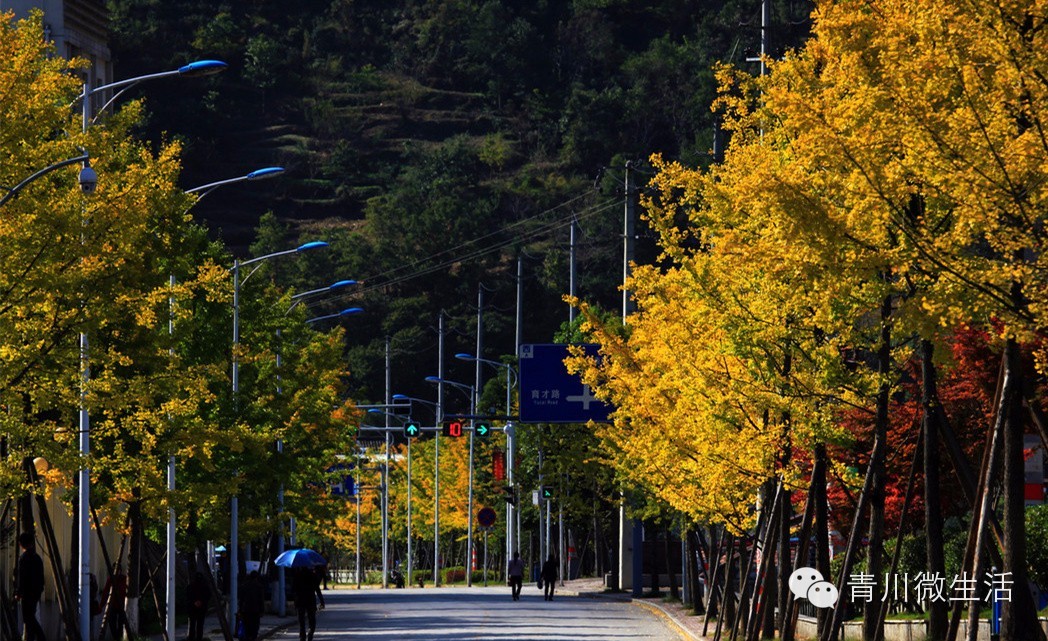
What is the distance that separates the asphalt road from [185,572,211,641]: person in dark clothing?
→ 137 inches

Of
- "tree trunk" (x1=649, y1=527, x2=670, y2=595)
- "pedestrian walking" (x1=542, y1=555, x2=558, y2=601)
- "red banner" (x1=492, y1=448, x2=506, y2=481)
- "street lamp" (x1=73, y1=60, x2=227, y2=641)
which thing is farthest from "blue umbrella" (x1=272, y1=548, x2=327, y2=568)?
"red banner" (x1=492, y1=448, x2=506, y2=481)

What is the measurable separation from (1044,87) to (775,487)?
1612 cm

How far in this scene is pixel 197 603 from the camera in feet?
123

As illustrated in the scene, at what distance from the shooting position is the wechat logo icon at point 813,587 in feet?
92.5

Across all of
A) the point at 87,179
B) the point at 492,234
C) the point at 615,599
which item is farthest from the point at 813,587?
the point at 492,234

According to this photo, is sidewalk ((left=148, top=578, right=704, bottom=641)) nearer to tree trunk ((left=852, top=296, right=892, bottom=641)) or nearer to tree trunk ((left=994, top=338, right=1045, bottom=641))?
tree trunk ((left=852, top=296, right=892, bottom=641))

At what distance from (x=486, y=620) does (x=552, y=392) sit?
886 cm

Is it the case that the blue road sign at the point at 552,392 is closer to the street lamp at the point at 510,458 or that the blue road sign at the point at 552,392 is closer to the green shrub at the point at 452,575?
the street lamp at the point at 510,458

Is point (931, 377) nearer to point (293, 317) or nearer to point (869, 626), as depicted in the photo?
point (869, 626)

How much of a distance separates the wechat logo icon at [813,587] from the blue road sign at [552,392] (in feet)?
82.6

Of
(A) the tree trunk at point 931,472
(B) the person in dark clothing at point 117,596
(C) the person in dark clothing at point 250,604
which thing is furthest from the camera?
(C) the person in dark clothing at point 250,604

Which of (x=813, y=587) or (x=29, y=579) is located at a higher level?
(x=29, y=579)

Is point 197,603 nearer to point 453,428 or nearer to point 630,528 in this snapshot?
point 630,528

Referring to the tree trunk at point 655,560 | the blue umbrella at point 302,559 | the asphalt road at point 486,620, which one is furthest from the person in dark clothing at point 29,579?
the tree trunk at point 655,560
